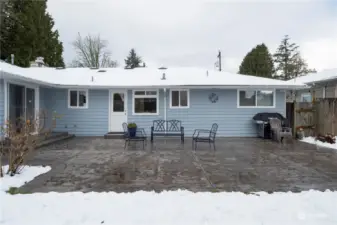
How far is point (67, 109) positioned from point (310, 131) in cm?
1135

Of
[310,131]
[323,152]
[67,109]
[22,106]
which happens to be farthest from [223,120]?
[22,106]

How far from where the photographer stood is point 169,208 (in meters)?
3.46

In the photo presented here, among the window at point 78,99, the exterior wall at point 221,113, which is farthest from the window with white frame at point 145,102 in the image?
the window at point 78,99

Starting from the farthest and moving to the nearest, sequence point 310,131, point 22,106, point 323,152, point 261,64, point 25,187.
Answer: point 261,64 → point 310,131 → point 22,106 → point 323,152 → point 25,187

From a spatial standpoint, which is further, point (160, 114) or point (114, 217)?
point (160, 114)

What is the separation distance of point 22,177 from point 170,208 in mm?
3211

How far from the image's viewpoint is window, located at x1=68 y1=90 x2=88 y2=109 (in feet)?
40.5

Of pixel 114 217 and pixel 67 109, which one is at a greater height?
pixel 67 109

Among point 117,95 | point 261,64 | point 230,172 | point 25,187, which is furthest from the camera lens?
point 261,64

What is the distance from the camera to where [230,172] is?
5.47m

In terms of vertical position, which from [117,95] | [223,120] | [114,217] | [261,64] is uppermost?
[261,64]

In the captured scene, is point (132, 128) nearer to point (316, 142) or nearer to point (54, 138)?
point (54, 138)

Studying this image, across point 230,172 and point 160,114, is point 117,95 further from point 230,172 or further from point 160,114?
point 230,172

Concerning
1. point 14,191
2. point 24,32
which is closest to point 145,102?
point 14,191
